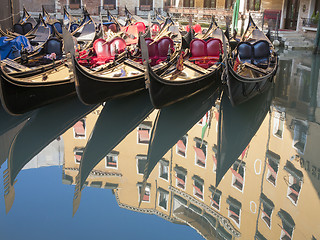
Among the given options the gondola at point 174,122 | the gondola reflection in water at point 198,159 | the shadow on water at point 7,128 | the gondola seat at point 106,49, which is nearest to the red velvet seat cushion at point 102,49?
the gondola seat at point 106,49

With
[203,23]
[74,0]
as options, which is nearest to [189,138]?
[203,23]

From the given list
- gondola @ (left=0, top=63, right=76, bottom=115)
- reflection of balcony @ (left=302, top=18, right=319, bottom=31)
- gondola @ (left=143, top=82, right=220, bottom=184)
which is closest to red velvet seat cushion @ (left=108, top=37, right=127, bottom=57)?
gondola @ (left=0, top=63, right=76, bottom=115)

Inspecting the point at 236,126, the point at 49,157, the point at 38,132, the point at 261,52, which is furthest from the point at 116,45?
the point at 49,157

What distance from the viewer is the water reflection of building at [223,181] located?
220cm

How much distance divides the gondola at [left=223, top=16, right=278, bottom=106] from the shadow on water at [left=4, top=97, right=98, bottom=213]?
4.58 feet

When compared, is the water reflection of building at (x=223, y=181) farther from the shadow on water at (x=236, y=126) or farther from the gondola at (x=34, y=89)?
the gondola at (x=34, y=89)

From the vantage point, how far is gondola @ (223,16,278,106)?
11.9 ft

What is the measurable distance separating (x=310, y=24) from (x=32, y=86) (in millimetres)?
7681

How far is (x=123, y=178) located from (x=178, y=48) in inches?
111

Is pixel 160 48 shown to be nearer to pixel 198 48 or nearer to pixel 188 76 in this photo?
pixel 198 48

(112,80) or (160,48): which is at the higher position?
(160,48)

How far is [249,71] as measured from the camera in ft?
14.3

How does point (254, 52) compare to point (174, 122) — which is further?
point (254, 52)

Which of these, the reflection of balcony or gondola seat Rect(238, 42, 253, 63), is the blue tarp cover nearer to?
gondola seat Rect(238, 42, 253, 63)
